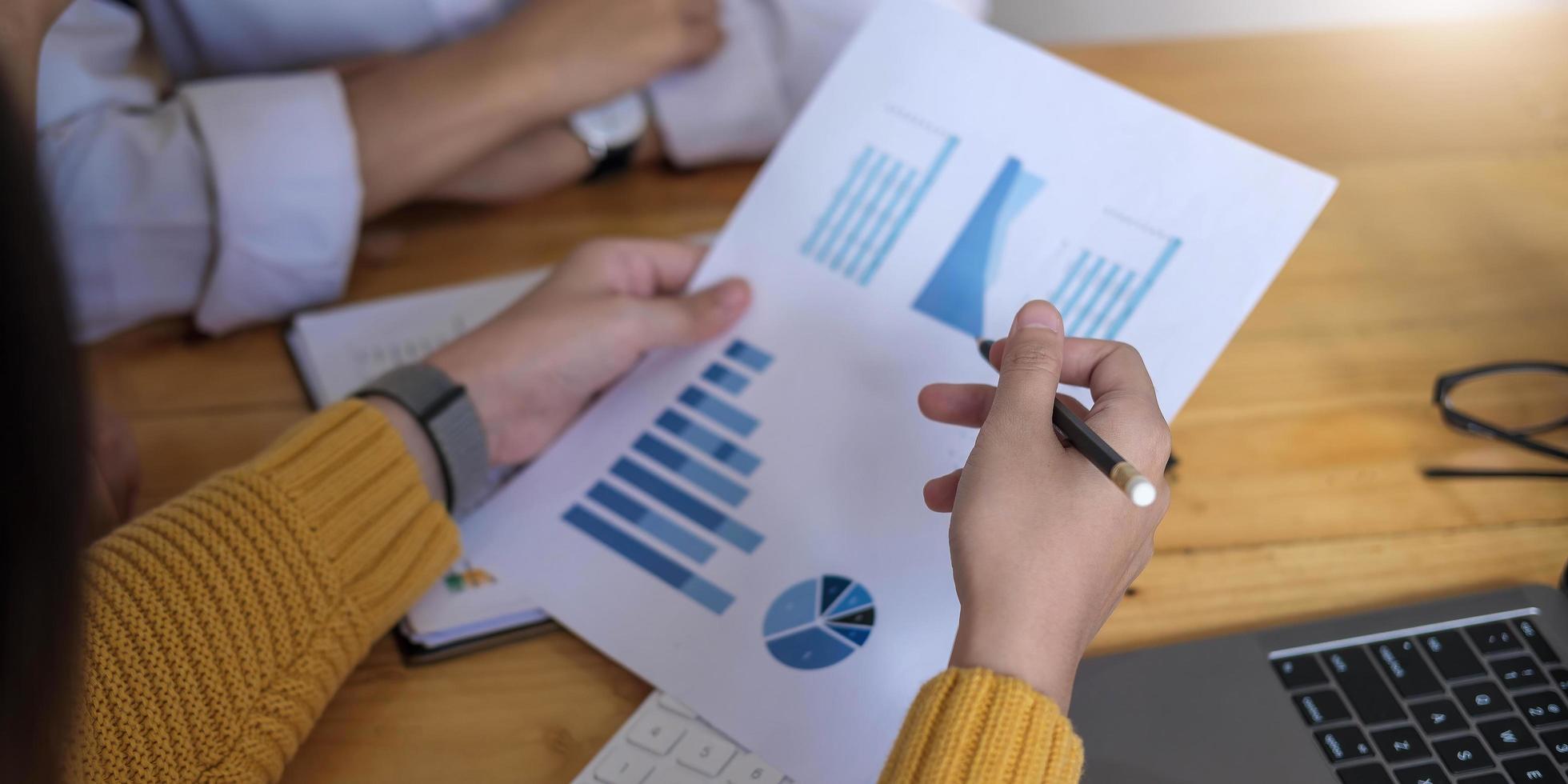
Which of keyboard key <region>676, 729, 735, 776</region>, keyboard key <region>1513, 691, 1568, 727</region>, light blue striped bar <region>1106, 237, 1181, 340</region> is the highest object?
light blue striped bar <region>1106, 237, 1181, 340</region>

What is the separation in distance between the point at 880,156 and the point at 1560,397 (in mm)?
423

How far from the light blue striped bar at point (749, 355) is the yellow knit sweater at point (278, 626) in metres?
0.19

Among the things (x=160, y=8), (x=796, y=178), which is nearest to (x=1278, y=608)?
(x=796, y=178)

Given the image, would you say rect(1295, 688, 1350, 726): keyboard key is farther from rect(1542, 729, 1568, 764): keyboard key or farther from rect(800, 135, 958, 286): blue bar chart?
rect(800, 135, 958, 286): blue bar chart

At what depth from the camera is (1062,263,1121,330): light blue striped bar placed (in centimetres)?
58

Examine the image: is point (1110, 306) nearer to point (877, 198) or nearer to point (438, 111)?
point (877, 198)

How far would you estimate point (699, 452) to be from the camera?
61cm

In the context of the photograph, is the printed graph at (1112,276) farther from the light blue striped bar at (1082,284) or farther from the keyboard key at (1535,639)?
the keyboard key at (1535,639)

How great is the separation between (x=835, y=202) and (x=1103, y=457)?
0.30 metres

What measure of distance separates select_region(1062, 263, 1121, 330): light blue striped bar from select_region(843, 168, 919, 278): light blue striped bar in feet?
0.41

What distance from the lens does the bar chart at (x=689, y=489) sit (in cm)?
57

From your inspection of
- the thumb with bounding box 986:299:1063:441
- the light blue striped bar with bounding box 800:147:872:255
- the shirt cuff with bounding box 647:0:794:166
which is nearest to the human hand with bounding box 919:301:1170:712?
the thumb with bounding box 986:299:1063:441

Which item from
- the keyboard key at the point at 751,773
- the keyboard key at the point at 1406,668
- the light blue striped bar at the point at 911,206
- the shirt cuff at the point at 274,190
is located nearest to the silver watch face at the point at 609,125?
the shirt cuff at the point at 274,190

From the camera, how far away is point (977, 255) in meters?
0.61
